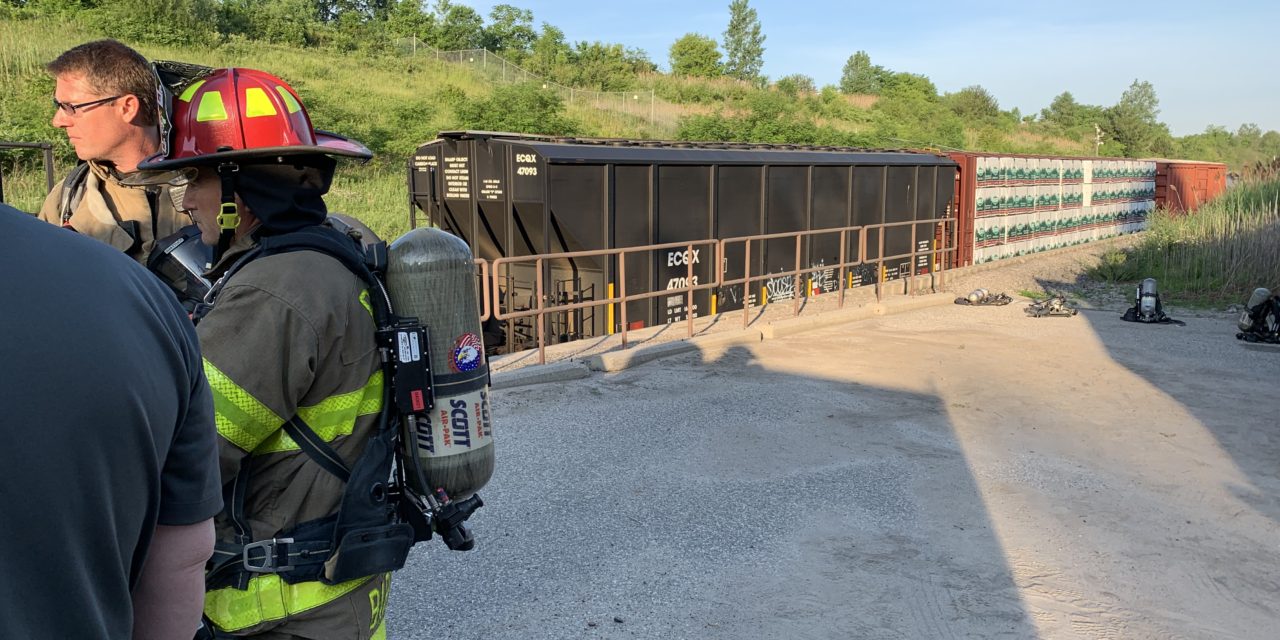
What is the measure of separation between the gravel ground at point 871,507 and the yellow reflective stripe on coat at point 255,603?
1.93 metres

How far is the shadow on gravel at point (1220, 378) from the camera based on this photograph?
6.00m

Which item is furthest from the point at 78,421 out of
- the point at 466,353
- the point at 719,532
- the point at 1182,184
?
the point at 1182,184

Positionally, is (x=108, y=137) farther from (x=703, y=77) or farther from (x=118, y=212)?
(x=703, y=77)

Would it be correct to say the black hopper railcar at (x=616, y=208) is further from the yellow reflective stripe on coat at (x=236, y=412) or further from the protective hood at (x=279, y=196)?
the yellow reflective stripe on coat at (x=236, y=412)

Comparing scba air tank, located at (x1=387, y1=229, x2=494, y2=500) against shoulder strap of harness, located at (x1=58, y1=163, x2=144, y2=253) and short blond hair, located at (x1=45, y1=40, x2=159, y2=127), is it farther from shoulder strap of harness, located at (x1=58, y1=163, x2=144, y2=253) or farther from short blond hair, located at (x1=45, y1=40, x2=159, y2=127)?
shoulder strap of harness, located at (x1=58, y1=163, x2=144, y2=253)

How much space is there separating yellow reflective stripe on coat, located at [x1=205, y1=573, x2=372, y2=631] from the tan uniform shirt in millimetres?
1536

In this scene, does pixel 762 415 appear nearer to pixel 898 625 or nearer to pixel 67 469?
pixel 898 625

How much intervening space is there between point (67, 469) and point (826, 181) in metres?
13.4

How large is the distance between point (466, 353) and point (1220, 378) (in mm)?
8739

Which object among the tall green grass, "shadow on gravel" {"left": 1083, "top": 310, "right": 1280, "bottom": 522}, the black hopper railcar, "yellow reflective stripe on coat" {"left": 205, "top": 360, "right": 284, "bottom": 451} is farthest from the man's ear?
the tall green grass

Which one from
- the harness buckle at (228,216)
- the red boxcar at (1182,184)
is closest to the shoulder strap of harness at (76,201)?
the harness buckle at (228,216)

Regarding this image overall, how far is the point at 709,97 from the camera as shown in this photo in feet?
140

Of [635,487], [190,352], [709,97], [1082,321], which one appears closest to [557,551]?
[635,487]

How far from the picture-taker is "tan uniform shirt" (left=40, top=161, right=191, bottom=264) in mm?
2975
